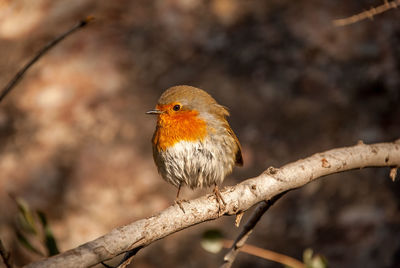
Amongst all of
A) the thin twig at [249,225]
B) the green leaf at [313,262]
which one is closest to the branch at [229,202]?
the thin twig at [249,225]

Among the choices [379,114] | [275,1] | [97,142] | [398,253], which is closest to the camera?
[398,253]

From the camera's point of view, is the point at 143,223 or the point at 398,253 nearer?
the point at 143,223

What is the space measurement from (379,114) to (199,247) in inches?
106

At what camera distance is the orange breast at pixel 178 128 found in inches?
127

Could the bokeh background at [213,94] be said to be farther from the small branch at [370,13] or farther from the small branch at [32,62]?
the small branch at [32,62]

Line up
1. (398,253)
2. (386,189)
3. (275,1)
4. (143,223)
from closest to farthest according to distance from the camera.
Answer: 1. (143,223)
2. (398,253)
3. (386,189)
4. (275,1)

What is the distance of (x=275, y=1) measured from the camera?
266 inches

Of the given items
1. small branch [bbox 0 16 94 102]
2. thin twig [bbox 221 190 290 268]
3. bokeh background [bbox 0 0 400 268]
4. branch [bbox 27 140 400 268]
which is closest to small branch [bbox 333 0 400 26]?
branch [bbox 27 140 400 268]

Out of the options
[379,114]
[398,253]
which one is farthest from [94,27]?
[398,253]

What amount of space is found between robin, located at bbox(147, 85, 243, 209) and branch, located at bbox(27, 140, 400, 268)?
2.36 feet

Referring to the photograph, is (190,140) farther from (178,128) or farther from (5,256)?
(5,256)

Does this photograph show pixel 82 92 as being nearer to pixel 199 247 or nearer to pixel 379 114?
pixel 199 247

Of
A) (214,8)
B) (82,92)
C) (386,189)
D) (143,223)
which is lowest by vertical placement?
(386,189)

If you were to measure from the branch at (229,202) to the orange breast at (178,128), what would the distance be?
771 millimetres
